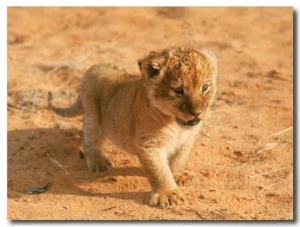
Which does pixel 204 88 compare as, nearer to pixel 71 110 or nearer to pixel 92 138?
pixel 92 138

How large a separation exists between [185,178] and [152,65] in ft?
4.47

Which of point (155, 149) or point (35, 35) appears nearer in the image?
point (155, 149)

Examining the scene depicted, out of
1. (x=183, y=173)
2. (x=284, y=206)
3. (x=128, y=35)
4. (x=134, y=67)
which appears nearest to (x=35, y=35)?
(x=128, y=35)

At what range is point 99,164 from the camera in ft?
21.1

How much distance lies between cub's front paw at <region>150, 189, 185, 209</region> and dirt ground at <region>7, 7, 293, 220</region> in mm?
68

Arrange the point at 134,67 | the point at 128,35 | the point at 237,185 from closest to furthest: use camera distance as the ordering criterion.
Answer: the point at 237,185, the point at 134,67, the point at 128,35

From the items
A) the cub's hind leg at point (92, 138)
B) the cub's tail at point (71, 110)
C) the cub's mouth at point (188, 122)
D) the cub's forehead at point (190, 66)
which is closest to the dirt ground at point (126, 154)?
the cub's hind leg at point (92, 138)

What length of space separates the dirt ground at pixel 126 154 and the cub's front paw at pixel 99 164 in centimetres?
9

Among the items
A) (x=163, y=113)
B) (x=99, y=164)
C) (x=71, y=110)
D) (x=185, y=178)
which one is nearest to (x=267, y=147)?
(x=185, y=178)

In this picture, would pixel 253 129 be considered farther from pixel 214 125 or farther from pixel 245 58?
pixel 245 58

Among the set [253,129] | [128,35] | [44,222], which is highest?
[128,35]

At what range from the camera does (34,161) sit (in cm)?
665

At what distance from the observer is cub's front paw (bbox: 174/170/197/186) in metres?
5.93

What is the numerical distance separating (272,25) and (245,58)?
6.74 feet
